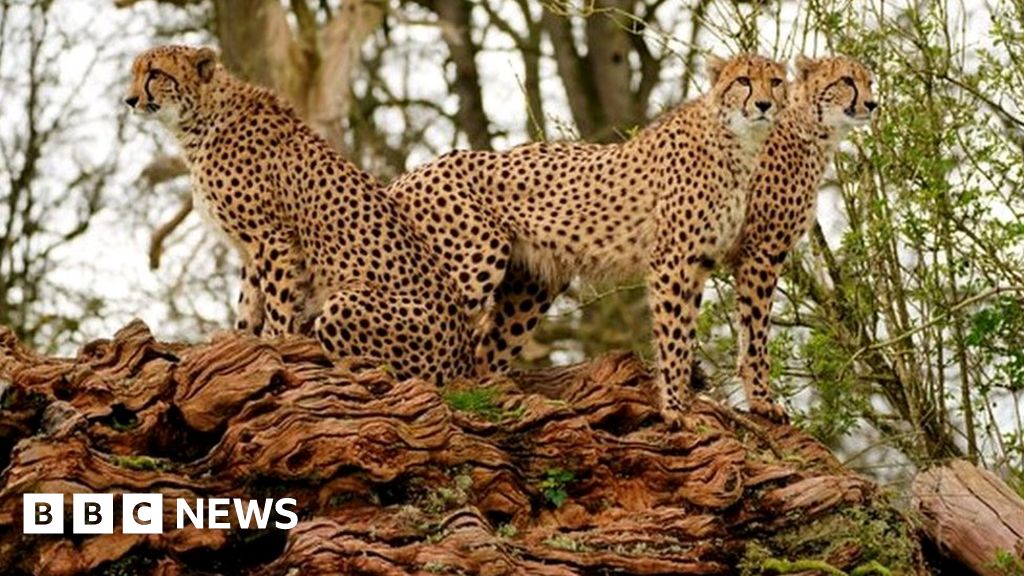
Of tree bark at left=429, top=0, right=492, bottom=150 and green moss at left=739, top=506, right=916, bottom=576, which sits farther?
tree bark at left=429, top=0, right=492, bottom=150

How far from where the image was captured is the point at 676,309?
12.2m

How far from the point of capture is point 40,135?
22328 mm

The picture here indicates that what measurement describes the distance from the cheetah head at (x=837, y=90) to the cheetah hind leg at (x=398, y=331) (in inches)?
78.3

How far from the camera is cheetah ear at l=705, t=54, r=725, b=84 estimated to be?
1215 centimetres

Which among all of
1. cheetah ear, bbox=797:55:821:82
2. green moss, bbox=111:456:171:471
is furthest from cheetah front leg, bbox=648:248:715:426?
green moss, bbox=111:456:171:471

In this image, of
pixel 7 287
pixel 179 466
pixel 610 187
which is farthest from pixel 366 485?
pixel 7 287

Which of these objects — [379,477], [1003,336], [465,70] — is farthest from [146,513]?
[465,70]

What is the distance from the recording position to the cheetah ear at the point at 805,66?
12539 millimetres

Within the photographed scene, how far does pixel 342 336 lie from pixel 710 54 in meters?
2.32

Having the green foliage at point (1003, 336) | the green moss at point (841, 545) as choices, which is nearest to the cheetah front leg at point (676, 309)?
the green moss at point (841, 545)

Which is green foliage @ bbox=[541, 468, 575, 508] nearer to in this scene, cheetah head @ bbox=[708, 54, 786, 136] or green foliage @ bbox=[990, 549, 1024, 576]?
green foliage @ bbox=[990, 549, 1024, 576]

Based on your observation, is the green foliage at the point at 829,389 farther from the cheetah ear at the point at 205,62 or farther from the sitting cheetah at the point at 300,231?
the cheetah ear at the point at 205,62

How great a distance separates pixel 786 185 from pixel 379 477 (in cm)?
305

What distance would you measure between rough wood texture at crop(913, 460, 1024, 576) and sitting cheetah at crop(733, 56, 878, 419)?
1.08 m
